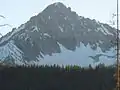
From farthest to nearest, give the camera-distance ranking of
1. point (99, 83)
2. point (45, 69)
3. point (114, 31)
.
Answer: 1. point (45, 69)
2. point (99, 83)
3. point (114, 31)

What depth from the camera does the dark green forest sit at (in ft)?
317

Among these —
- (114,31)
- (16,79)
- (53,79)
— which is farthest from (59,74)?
(114,31)

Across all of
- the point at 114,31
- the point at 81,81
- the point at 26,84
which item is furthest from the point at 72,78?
the point at 114,31

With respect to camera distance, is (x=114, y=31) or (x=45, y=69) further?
(x=45, y=69)

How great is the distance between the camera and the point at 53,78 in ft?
325

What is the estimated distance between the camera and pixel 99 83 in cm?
9644

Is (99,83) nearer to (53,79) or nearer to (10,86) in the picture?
(53,79)

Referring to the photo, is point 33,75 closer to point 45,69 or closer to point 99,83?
point 45,69

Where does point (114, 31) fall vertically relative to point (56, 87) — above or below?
above

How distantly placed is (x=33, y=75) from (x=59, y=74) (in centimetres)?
545

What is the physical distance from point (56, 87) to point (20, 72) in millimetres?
8168

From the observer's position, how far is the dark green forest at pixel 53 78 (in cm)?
9669

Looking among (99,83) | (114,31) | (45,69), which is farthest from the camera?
(45,69)

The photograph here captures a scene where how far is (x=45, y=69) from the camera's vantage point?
103 m
